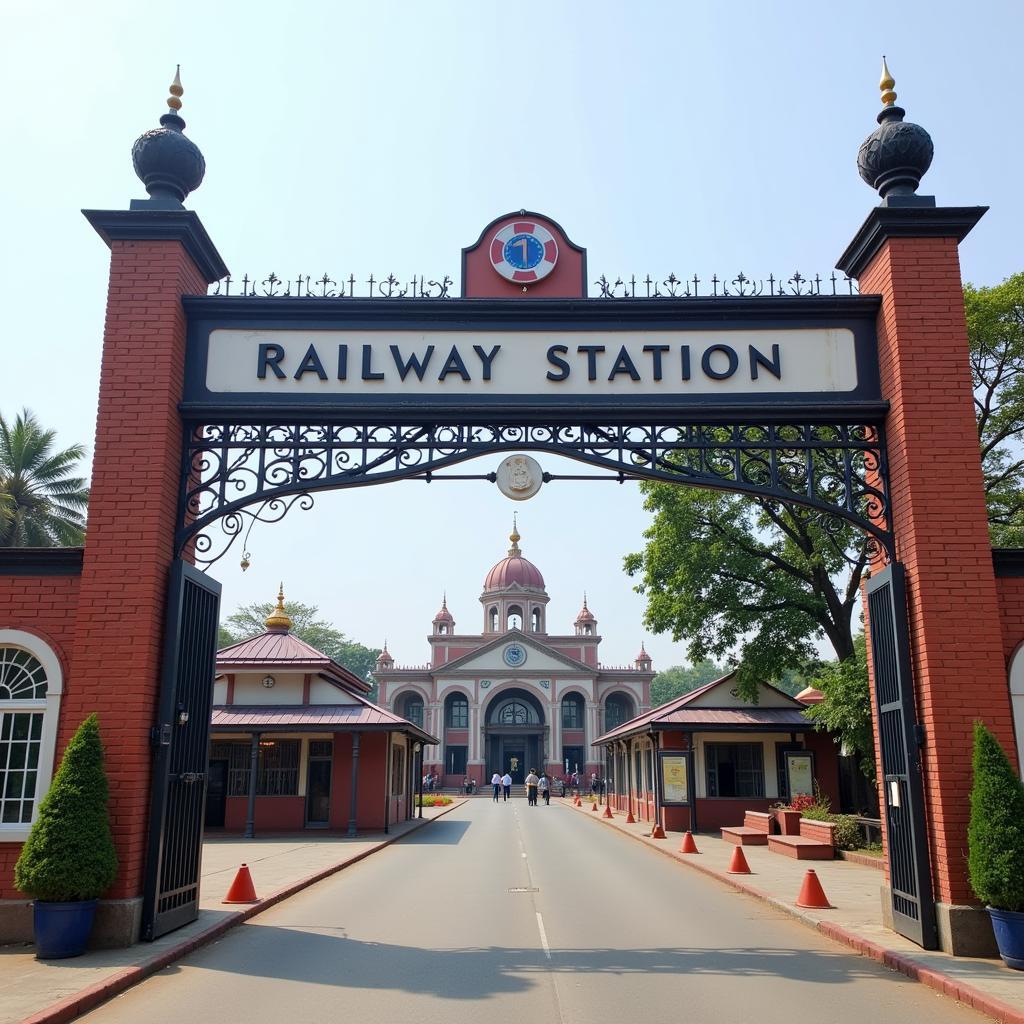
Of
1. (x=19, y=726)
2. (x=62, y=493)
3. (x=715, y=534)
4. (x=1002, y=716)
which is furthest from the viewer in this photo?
(x=62, y=493)

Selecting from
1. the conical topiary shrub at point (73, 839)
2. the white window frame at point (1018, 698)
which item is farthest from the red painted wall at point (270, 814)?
the white window frame at point (1018, 698)

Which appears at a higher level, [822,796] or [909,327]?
[909,327]

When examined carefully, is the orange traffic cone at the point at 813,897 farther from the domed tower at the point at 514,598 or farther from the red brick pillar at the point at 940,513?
the domed tower at the point at 514,598

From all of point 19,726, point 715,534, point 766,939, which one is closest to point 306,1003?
point 19,726

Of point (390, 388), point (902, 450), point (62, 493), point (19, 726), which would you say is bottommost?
point (19, 726)

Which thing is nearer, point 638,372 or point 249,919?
point 638,372

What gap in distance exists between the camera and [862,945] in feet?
30.3

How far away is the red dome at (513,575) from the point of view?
75706 mm

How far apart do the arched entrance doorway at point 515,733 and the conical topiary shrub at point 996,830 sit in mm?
61479

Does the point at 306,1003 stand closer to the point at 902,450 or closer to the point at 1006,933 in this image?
the point at 1006,933

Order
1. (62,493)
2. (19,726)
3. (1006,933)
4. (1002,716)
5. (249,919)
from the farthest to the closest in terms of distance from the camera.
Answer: (62,493), (249,919), (19,726), (1002,716), (1006,933)

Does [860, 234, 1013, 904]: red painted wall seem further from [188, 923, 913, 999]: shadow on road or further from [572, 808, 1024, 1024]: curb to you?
[188, 923, 913, 999]: shadow on road

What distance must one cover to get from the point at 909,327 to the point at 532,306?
3.82 meters

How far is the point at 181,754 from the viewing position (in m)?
9.80
